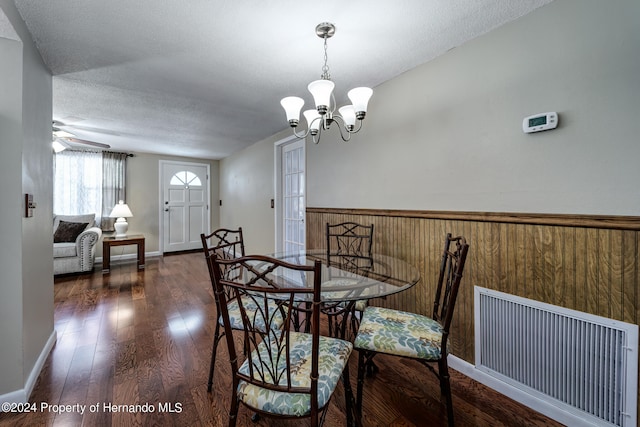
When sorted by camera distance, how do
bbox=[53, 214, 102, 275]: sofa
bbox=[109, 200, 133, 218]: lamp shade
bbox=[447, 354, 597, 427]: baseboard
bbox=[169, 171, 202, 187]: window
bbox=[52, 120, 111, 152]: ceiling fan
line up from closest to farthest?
bbox=[447, 354, 597, 427]: baseboard → bbox=[52, 120, 111, 152]: ceiling fan → bbox=[53, 214, 102, 275]: sofa → bbox=[109, 200, 133, 218]: lamp shade → bbox=[169, 171, 202, 187]: window

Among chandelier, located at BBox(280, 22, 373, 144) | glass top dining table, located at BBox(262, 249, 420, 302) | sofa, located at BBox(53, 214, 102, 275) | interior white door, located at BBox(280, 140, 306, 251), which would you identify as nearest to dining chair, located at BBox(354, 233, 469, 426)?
glass top dining table, located at BBox(262, 249, 420, 302)

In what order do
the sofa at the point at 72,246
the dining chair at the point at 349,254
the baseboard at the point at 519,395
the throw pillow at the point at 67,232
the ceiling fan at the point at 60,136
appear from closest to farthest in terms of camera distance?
the baseboard at the point at 519,395 < the dining chair at the point at 349,254 < the ceiling fan at the point at 60,136 < the sofa at the point at 72,246 < the throw pillow at the point at 67,232

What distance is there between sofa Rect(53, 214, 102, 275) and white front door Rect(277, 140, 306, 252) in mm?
3065

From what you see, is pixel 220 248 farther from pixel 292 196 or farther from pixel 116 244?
pixel 116 244

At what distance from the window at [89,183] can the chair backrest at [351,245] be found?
480 centimetres

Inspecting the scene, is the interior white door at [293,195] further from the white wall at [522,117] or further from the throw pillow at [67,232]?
the throw pillow at [67,232]

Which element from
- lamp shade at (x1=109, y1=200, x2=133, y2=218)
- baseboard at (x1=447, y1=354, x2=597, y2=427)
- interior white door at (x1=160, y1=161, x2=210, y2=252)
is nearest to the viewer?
baseboard at (x1=447, y1=354, x2=597, y2=427)

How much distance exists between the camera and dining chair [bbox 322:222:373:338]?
2.03m

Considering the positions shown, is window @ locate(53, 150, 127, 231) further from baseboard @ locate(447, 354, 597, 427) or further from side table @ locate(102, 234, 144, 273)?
baseboard @ locate(447, 354, 597, 427)

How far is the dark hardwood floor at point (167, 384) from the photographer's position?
1.45 meters

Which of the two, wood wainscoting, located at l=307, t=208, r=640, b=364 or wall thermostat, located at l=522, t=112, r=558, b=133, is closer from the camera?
wood wainscoting, located at l=307, t=208, r=640, b=364

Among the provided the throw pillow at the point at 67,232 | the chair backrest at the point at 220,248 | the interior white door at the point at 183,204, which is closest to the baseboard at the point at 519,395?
the chair backrest at the point at 220,248

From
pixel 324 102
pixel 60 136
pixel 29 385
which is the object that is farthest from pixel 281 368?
pixel 60 136

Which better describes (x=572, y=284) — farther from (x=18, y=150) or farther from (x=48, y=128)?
(x=48, y=128)
